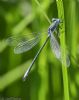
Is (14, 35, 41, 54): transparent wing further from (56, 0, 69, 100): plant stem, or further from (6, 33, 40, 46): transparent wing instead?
(56, 0, 69, 100): plant stem

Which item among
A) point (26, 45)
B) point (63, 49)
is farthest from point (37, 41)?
point (63, 49)

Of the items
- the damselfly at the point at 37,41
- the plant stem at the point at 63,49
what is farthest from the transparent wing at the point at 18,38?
the plant stem at the point at 63,49

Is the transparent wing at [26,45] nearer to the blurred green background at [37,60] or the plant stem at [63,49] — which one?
the blurred green background at [37,60]

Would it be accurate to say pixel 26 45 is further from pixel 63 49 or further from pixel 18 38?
pixel 63 49

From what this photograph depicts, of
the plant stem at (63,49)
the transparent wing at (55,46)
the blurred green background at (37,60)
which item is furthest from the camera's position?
the blurred green background at (37,60)

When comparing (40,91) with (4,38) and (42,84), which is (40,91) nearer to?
(42,84)

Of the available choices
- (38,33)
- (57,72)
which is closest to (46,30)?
(38,33)
